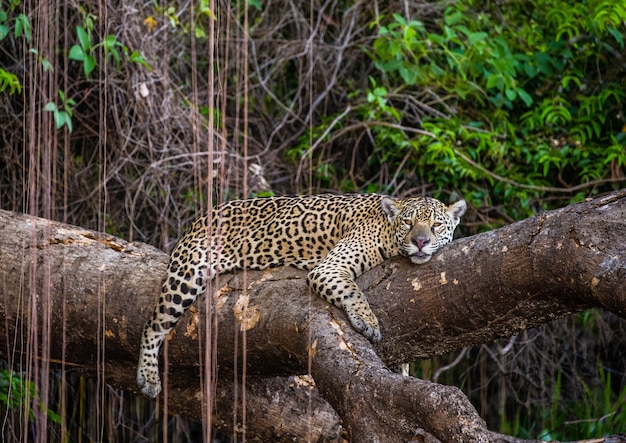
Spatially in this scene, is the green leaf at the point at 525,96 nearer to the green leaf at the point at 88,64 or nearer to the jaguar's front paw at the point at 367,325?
the green leaf at the point at 88,64

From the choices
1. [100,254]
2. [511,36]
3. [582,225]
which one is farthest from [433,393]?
[511,36]

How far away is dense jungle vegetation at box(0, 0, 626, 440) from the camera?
7.98m

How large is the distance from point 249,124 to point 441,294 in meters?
4.71

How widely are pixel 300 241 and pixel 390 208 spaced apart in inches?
22.9

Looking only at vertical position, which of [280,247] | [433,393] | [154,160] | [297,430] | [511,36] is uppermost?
[511,36]

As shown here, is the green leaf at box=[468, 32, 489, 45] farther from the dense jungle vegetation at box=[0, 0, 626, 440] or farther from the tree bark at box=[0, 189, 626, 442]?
the tree bark at box=[0, 189, 626, 442]

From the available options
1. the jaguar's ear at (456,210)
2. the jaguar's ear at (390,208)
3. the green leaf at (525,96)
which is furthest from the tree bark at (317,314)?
the green leaf at (525,96)

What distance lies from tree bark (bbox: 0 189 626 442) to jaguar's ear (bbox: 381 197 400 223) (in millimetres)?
455

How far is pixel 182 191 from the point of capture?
8.20m

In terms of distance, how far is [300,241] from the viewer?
18.6 feet

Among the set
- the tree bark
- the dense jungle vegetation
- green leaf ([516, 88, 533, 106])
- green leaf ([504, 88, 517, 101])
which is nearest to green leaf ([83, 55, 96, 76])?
the dense jungle vegetation

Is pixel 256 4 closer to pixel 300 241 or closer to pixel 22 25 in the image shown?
pixel 22 25

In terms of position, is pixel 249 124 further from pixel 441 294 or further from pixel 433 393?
pixel 433 393

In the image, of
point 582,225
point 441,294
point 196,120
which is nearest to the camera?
point 582,225
